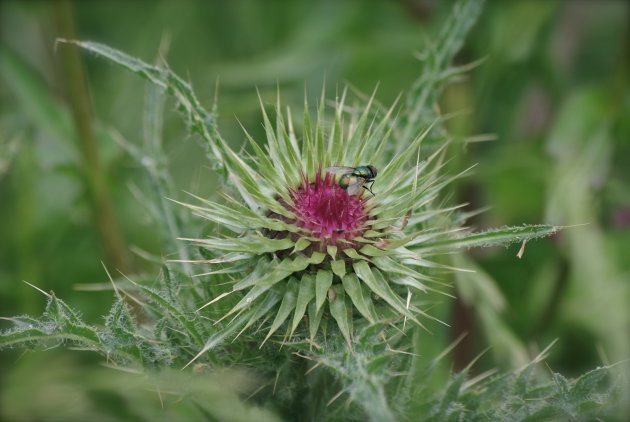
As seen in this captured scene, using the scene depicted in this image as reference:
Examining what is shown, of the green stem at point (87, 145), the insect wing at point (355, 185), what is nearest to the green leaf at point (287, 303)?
the insect wing at point (355, 185)

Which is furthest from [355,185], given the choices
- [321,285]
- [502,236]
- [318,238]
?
[502,236]

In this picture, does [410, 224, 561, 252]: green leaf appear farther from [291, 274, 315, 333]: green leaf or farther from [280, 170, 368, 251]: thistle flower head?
[291, 274, 315, 333]: green leaf

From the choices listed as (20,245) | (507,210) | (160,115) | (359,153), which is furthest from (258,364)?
(507,210)

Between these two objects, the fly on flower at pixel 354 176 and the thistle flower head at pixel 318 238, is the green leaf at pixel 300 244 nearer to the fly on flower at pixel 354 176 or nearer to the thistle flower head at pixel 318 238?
the thistle flower head at pixel 318 238

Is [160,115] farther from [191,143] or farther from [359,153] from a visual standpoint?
[191,143]

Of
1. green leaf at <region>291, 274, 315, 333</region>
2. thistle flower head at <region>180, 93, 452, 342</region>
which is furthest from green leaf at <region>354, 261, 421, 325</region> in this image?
green leaf at <region>291, 274, 315, 333</region>

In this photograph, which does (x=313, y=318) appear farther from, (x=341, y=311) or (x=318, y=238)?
(x=318, y=238)

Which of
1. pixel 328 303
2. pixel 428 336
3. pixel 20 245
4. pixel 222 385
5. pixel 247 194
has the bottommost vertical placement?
pixel 428 336
